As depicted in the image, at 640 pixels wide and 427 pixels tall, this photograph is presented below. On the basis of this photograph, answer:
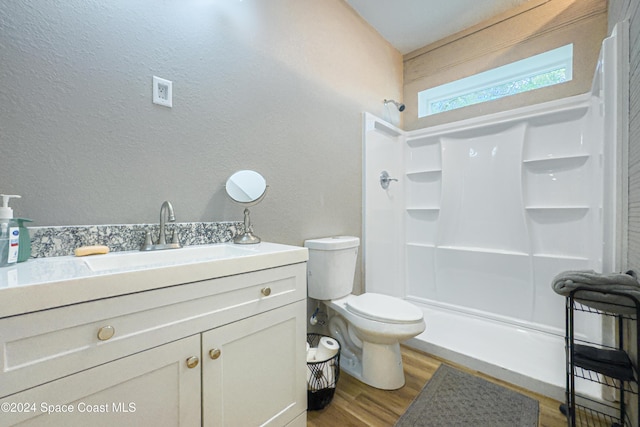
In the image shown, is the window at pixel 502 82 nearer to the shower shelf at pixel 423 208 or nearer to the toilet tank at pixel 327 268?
the shower shelf at pixel 423 208

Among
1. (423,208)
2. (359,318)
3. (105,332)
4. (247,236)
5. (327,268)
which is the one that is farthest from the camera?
Result: (423,208)

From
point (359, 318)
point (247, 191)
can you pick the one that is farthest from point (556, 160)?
point (247, 191)

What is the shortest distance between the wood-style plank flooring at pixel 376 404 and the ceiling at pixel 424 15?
2585 millimetres

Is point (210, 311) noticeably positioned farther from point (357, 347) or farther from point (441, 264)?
point (441, 264)

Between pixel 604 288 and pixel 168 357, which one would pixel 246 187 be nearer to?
pixel 168 357

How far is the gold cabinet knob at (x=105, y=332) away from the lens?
2.06ft

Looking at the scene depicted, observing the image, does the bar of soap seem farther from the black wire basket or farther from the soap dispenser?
the black wire basket

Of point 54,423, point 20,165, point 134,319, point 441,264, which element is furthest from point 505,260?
point 20,165

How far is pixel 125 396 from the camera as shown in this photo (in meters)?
0.67

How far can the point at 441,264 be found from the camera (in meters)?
2.49

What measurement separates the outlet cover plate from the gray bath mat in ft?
5.82

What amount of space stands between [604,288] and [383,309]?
91 centimetres

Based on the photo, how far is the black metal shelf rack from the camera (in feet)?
3.39

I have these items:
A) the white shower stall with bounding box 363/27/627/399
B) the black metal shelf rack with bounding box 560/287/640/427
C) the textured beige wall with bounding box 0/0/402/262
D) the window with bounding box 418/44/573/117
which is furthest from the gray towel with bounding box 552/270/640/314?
the window with bounding box 418/44/573/117
